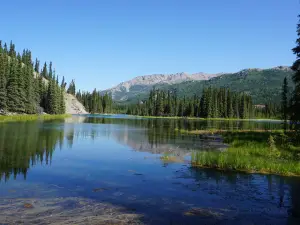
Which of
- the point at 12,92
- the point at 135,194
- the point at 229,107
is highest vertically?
the point at 12,92

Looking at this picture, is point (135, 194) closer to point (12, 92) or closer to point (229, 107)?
point (12, 92)

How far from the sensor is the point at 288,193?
55.2ft

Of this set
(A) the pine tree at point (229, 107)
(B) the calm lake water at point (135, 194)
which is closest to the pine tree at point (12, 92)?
(B) the calm lake water at point (135, 194)

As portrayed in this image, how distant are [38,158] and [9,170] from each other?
5.47 meters

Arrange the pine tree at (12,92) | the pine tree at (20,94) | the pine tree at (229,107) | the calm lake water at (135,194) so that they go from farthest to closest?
the pine tree at (229,107) < the pine tree at (20,94) < the pine tree at (12,92) < the calm lake water at (135,194)

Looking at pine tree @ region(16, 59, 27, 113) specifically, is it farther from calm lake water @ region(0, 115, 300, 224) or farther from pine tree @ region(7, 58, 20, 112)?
calm lake water @ region(0, 115, 300, 224)

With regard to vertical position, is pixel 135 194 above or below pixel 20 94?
below

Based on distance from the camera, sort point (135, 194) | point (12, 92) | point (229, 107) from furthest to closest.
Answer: point (229, 107), point (12, 92), point (135, 194)

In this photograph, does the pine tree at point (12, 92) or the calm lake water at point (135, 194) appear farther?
the pine tree at point (12, 92)

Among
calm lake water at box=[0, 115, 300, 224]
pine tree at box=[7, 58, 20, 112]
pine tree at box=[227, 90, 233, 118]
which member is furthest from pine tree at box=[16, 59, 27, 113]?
pine tree at box=[227, 90, 233, 118]

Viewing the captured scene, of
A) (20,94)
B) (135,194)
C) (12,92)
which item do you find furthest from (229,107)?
(135,194)

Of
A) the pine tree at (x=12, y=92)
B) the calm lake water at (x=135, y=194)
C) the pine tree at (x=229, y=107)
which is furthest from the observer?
the pine tree at (x=229, y=107)

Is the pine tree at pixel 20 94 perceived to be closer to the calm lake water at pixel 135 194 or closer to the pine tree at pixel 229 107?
the calm lake water at pixel 135 194

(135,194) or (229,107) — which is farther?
(229,107)
